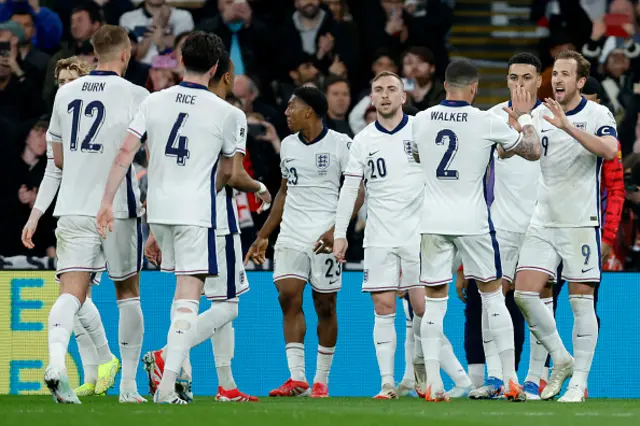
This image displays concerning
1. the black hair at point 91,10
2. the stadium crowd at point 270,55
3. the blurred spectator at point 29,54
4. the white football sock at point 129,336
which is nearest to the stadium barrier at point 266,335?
the stadium crowd at point 270,55

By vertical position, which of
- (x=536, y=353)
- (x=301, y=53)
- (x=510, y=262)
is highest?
(x=301, y=53)

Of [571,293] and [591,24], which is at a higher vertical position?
[591,24]

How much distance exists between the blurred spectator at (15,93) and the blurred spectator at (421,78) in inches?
169

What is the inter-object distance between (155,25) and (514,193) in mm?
6308

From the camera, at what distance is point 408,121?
10.2 meters

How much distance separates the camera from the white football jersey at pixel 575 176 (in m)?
Answer: 9.41

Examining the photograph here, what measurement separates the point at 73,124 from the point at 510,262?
3963mm

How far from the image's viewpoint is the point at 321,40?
15.2 m

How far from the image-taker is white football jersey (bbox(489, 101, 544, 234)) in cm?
1038

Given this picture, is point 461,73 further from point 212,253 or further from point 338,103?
point 338,103

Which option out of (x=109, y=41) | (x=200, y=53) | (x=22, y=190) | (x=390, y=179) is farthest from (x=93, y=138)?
(x=22, y=190)

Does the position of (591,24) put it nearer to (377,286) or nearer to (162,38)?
(162,38)

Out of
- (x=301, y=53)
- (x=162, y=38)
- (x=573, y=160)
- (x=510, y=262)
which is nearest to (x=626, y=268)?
(x=510, y=262)

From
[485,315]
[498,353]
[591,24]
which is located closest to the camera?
[498,353]
